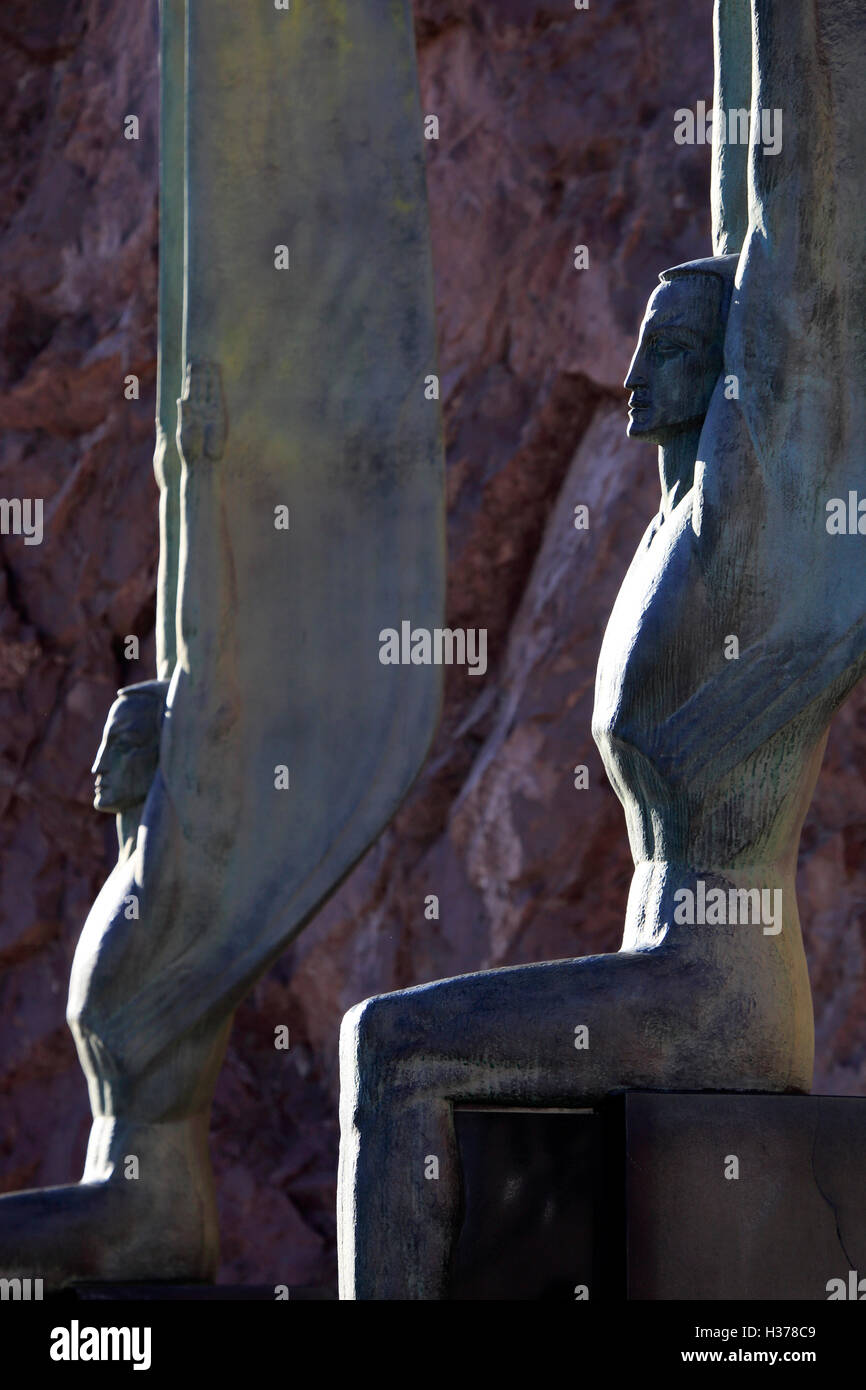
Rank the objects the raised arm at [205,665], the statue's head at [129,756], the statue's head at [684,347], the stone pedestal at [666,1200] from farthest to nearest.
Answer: the statue's head at [129,756], the raised arm at [205,665], the statue's head at [684,347], the stone pedestal at [666,1200]

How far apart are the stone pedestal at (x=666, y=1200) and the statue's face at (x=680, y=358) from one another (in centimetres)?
128

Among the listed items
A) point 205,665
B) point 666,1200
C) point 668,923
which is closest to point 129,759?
point 205,665

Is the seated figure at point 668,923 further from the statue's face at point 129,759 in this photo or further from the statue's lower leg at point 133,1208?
the statue's face at point 129,759

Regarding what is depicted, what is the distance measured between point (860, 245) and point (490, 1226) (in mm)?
1822

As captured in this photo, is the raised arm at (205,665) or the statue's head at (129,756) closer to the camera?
the raised arm at (205,665)

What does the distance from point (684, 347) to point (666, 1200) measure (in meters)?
1.57

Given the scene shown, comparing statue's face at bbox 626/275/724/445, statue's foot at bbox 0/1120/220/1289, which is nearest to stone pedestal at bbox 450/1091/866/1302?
statue's face at bbox 626/275/724/445

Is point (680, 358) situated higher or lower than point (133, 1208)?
higher

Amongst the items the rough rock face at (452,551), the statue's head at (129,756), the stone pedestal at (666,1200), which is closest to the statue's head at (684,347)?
the stone pedestal at (666,1200)

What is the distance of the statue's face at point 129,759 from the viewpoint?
6.24 m

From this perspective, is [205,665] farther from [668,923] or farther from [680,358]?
[668,923]

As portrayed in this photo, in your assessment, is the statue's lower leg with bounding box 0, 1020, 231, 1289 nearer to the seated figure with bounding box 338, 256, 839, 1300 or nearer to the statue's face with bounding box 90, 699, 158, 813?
the statue's face with bounding box 90, 699, 158, 813

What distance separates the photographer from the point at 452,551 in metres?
9.36
